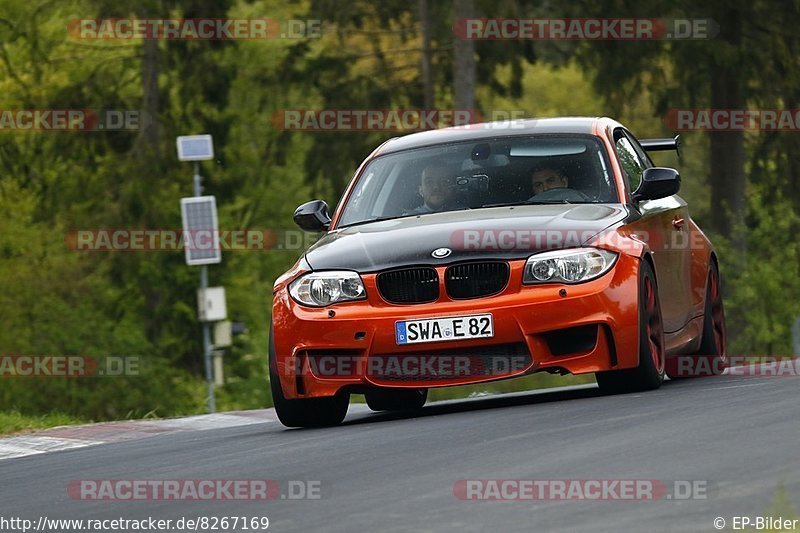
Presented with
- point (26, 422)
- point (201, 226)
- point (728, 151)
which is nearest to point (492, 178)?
point (26, 422)

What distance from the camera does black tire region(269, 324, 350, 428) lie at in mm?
10234

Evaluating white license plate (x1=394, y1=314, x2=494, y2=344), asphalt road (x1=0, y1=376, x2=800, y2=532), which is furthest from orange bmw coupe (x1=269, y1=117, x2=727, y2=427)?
asphalt road (x1=0, y1=376, x2=800, y2=532)

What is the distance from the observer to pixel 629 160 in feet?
38.2

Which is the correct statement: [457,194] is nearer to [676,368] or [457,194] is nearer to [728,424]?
[676,368]

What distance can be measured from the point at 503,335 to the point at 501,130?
220cm

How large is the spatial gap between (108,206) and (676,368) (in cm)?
2888

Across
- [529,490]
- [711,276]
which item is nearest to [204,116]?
[711,276]

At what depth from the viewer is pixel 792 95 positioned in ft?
99.1

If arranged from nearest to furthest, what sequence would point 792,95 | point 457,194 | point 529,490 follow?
point 529,490 < point 457,194 < point 792,95

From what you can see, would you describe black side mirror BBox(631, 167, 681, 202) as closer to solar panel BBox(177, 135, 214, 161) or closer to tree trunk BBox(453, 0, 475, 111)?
solar panel BBox(177, 135, 214, 161)

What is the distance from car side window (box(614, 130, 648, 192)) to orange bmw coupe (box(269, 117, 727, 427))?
0.39 feet

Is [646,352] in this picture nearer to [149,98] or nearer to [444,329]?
[444,329]

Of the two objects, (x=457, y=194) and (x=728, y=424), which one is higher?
(x=457, y=194)

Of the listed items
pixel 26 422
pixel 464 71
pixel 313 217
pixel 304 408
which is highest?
pixel 464 71
